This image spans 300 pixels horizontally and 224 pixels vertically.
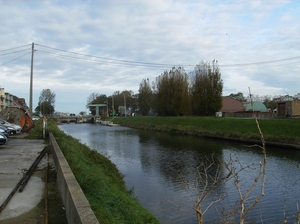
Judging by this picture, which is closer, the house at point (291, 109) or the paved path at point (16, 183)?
the paved path at point (16, 183)

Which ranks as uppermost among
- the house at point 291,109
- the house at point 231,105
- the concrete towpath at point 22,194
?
the house at point 231,105

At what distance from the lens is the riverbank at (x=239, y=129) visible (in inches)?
1143

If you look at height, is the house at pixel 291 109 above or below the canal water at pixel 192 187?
above

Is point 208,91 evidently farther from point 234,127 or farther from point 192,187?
point 192,187

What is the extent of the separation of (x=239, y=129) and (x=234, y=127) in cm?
155

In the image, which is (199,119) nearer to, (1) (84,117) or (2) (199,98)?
(2) (199,98)

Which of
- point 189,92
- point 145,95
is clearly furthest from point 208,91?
point 145,95

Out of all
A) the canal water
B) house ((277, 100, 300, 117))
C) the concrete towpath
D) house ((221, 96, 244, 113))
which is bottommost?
the canal water

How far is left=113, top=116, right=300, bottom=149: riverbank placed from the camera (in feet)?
95.3

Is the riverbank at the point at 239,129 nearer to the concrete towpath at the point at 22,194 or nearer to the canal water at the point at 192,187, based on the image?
the canal water at the point at 192,187

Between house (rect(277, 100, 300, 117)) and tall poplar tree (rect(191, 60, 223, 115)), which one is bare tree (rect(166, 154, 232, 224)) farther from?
tall poplar tree (rect(191, 60, 223, 115))

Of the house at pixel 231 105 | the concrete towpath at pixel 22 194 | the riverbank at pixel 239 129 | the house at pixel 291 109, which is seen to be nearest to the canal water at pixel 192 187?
the concrete towpath at pixel 22 194

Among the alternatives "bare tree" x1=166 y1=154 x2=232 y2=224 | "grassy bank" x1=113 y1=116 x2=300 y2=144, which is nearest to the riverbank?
"grassy bank" x1=113 y1=116 x2=300 y2=144

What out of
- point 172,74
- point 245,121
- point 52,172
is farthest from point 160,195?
point 172,74
